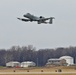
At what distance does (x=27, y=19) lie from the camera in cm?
8756

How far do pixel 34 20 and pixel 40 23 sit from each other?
278 cm

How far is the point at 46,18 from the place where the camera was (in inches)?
3460

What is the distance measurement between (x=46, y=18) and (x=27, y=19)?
3.65 m

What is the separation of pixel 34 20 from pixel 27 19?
2348 mm

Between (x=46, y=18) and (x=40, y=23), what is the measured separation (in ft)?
5.64

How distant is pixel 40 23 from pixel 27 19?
265 centimetres

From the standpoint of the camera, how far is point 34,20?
89.5 meters

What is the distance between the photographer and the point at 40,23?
87.1 meters
